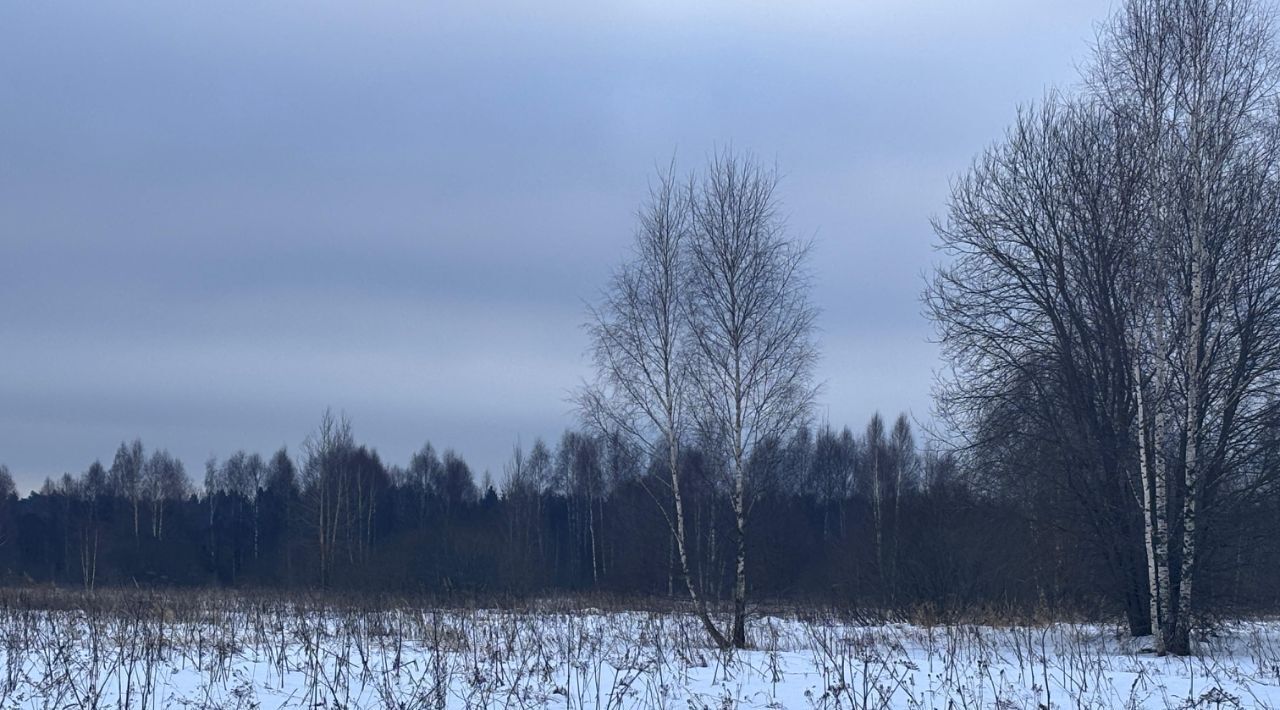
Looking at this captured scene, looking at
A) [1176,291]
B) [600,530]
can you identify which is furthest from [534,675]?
[600,530]

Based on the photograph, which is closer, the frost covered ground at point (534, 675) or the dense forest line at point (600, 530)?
the frost covered ground at point (534, 675)

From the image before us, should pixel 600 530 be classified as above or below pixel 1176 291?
below

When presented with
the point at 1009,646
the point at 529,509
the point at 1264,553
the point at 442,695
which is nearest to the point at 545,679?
the point at 442,695

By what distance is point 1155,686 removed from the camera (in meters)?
10.4

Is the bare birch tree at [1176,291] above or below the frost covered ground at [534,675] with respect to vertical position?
above

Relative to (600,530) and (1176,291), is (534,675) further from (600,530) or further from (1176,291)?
(600,530)

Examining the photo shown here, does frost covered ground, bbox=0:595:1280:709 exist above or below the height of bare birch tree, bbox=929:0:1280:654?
below

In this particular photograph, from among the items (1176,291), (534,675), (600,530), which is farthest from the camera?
(600,530)

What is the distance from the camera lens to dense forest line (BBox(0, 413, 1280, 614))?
789 inches

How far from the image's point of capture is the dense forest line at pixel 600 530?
789 inches

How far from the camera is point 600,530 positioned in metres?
61.3

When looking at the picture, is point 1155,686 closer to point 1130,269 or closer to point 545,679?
point 545,679

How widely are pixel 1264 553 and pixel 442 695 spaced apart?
13950mm

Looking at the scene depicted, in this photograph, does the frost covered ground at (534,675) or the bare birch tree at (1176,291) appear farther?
the bare birch tree at (1176,291)
